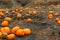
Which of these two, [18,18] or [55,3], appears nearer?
[18,18]

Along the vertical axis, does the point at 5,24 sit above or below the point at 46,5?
above

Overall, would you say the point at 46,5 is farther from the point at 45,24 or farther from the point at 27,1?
the point at 45,24

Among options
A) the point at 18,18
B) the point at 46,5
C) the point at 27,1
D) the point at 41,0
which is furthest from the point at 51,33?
the point at 27,1

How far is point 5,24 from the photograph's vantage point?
15.8 feet

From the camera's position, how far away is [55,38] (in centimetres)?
393

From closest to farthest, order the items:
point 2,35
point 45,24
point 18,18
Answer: point 2,35 < point 45,24 < point 18,18

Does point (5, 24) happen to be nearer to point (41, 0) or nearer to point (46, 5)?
point (46, 5)

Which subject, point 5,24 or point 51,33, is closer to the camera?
point 51,33

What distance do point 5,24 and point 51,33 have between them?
132cm

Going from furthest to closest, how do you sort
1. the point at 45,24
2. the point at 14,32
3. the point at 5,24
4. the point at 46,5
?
the point at 46,5, the point at 45,24, the point at 5,24, the point at 14,32

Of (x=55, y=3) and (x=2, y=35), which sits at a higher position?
(x=2, y=35)

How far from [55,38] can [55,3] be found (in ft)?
24.9

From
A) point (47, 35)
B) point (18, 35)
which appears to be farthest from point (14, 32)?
point (47, 35)

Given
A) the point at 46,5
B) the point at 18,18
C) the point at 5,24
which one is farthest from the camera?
the point at 46,5
